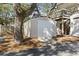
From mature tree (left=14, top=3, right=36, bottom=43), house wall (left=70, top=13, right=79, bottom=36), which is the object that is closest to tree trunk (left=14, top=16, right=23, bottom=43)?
mature tree (left=14, top=3, right=36, bottom=43)

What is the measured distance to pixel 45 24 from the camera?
1433 mm

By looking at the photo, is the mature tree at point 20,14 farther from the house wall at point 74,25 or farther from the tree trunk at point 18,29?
the house wall at point 74,25

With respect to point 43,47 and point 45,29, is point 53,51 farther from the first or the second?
point 45,29

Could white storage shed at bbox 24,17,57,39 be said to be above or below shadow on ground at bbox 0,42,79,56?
above

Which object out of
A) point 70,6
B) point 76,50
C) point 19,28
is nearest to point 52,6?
point 70,6

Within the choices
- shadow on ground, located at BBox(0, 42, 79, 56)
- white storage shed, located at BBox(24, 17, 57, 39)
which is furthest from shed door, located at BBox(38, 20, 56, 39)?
shadow on ground, located at BBox(0, 42, 79, 56)

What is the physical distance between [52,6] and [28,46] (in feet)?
1.64

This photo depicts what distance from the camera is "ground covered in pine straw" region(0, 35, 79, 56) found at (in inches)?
57.2

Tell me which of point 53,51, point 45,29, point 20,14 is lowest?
point 53,51

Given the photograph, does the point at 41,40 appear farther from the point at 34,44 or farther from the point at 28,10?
the point at 28,10

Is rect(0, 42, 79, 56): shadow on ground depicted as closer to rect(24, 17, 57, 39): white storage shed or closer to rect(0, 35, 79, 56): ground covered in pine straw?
rect(0, 35, 79, 56): ground covered in pine straw

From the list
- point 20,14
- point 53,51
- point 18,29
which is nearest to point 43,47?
point 53,51

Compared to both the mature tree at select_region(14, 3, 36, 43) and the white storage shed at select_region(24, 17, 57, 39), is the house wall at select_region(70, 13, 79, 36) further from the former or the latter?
the mature tree at select_region(14, 3, 36, 43)

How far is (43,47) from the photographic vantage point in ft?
4.82
